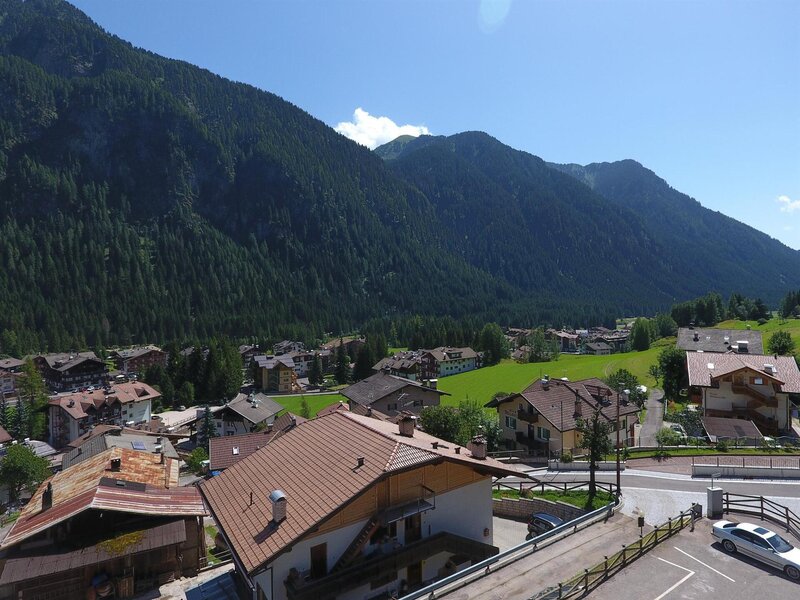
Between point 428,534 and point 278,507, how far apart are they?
756cm

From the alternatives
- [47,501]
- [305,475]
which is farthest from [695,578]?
[47,501]

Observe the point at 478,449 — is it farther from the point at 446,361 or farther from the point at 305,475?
the point at 446,361

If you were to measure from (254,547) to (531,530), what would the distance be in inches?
705

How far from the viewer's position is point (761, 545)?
1864cm

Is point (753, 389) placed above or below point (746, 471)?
above

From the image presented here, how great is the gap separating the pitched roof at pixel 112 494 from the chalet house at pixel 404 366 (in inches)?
3676

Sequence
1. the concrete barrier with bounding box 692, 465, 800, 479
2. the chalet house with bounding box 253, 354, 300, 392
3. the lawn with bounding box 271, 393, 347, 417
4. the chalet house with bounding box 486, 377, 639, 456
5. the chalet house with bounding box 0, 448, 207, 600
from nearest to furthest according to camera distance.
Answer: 1. the chalet house with bounding box 0, 448, 207, 600
2. the concrete barrier with bounding box 692, 465, 800, 479
3. the chalet house with bounding box 486, 377, 639, 456
4. the lawn with bounding box 271, 393, 347, 417
5. the chalet house with bounding box 253, 354, 300, 392

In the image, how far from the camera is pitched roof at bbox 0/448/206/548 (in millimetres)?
23031

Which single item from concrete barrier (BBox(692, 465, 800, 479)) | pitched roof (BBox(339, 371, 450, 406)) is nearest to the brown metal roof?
concrete barrier (BBox(692, 465, 800, 479))

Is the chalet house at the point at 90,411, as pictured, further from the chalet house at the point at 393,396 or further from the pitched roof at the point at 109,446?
the chalet house at the point at 393,396

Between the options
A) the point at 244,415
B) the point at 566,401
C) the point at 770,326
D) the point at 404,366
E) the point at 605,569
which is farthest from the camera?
the point at 770,326

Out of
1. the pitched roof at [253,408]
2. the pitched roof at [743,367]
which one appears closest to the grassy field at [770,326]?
the pitched roof at [743,367]

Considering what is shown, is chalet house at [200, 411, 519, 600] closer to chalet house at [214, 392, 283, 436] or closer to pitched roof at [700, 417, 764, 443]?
pitched roof at [700, 417, 764, 443]

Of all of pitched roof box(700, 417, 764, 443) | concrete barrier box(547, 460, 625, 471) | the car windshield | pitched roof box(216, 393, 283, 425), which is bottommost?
pitched roof box(216, 393, 283, 425)
